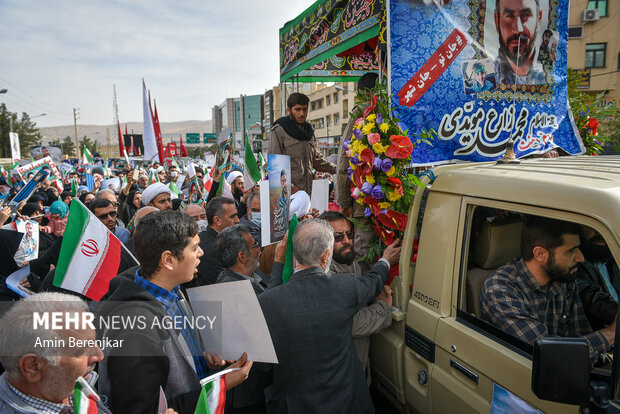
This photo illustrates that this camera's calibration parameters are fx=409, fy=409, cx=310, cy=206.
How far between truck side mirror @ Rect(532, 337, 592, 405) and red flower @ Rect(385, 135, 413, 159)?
1.63 meters

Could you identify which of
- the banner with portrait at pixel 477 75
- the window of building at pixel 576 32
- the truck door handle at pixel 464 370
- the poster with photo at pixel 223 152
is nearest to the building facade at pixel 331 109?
the window of building at pixel 576 32

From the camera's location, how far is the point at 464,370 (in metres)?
2.00

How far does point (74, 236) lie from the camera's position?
8.92 ft

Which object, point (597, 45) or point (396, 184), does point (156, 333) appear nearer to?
point (396, 184)

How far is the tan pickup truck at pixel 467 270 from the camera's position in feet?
5.56

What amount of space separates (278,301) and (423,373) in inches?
36.0

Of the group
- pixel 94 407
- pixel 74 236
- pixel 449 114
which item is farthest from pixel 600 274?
pixel 74 236

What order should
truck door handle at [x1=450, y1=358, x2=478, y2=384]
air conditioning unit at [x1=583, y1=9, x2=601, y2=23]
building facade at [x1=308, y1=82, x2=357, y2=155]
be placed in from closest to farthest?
truck door handle at [x1=450, y1=358, x2=478, y2=384]
air conditioning unit at [x1=583, y1=9, x2=601, y2=23]
building facade at [x1=308, y1=82, x2=357, y2=155]

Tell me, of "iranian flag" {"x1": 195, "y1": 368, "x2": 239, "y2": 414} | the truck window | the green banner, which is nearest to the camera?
"iranian flag" {"x1": 195, "y1": 368, "x2": 239, "y2": 414}

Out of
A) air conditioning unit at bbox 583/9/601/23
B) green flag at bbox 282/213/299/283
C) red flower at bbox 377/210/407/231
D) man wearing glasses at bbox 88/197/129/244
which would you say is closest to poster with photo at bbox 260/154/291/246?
green flag at bbox 282/213/299/283

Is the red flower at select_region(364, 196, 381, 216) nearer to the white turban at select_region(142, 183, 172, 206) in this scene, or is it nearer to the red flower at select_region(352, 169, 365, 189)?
the red flower at select_region(352, 169, 365, 189)

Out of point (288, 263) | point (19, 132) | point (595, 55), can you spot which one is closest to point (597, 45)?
point (595, 55)

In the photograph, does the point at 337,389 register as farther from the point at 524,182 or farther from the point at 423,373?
the point at 524,182

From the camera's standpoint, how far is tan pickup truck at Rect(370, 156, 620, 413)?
1.69 meters
